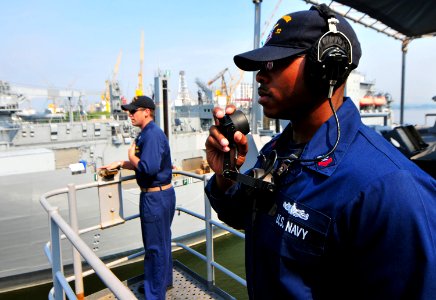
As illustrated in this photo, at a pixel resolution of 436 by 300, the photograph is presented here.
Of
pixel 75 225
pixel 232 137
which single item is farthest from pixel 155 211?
pixel 232 137

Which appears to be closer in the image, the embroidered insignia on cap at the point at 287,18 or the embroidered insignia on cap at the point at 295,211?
the embroidered insignia on cap at the point at 295,211

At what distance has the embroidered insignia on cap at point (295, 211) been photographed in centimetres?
98

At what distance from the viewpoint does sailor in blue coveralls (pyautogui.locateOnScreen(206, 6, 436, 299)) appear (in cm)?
83

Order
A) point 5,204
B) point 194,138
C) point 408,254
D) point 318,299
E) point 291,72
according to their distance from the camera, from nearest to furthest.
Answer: point 408,254 → point 318,299 → point 291,72 → point 5,204 → point 194,138

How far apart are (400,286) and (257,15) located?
25.0 ft

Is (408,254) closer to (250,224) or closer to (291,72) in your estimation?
(250,224)

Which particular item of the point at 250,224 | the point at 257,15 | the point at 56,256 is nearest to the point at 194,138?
the point at 257,15

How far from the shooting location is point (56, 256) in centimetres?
215

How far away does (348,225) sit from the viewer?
89 centimetres

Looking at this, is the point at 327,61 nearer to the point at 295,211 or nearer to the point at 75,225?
the point at 295,211

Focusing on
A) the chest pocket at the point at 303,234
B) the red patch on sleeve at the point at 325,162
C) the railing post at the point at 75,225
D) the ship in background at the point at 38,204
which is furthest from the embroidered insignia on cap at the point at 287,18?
the ship in background at the point at 38,204

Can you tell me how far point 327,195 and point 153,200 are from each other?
8.53ft

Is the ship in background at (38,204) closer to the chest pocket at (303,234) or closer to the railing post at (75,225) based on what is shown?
the railing post at (75,225)

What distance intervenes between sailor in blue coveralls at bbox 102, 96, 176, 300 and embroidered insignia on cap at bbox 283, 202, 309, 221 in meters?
2.31
